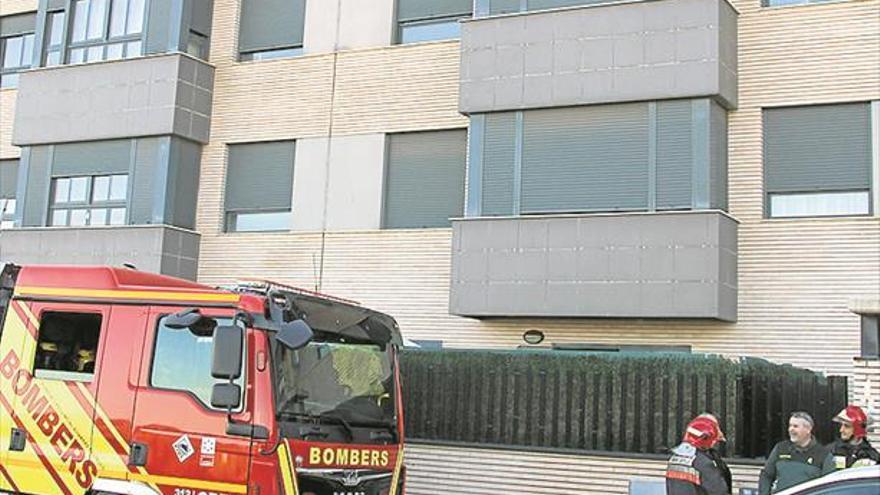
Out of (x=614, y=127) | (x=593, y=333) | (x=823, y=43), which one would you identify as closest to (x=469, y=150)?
(x=614, y=127)

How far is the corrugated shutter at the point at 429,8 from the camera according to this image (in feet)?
57.4

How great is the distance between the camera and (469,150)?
16.1 metres

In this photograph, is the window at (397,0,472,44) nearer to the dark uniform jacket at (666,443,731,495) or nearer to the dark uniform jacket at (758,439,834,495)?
the dark uniform jacket at (758,439,834,495)

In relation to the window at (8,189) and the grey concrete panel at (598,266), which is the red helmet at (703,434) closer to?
the grey concrete panel at (598,266)

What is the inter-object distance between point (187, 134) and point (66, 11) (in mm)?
3739

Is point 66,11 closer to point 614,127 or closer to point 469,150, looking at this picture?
point 469,150

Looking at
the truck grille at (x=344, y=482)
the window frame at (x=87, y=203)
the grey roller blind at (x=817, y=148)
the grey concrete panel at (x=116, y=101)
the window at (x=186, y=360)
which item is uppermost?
the grey concrete panel at (x=116, y=101)

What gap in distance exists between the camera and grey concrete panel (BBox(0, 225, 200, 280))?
1819cm

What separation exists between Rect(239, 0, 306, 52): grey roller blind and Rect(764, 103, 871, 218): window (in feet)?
27.7

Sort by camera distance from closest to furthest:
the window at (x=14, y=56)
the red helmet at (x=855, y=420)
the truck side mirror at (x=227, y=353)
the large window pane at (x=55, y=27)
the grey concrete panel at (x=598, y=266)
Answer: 1. the truck side mirror at (x=227, y=353)
2. the red helmet at (x=855, y=420)
3. the grey concrete panel at (x=598, y=266)
4. the large window pane at (x=55, y=27)
5. the window at (x=14, y=56)

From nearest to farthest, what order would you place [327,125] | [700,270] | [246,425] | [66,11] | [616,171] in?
[246,425]
[700,270]
[616,171]
[327,125]
[66,11]

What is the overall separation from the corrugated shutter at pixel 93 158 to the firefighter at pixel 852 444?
13865 millimetres

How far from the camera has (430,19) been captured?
17781 millimetres

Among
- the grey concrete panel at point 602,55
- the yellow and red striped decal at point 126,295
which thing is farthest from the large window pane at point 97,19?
the yellow and red striped decal at point 126,295
